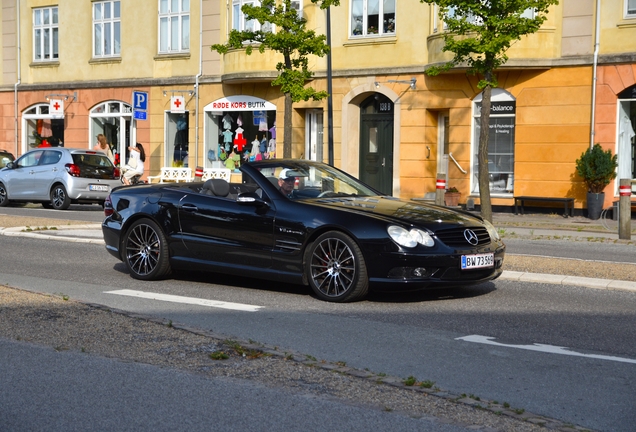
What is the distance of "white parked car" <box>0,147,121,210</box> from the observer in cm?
2611

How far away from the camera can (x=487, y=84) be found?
73.5ft

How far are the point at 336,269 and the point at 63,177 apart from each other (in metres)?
17.9

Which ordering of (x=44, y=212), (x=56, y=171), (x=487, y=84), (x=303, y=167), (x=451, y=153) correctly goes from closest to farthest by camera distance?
(x=303, y=167), (x=487, y=84), (x=44, y=212), (x=56, y=171), (x=451, y=153)

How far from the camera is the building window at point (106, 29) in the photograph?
1453 inches

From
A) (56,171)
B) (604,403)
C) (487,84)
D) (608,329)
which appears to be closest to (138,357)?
(604,403)

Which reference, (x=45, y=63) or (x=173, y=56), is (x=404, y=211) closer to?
(x=173, y=56)

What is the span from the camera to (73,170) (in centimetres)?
2609

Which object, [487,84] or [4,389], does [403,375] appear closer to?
[4,389]

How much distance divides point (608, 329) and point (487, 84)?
14.7 meters

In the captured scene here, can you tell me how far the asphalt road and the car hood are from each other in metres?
0.78

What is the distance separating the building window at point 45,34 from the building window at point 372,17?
47.1 ft

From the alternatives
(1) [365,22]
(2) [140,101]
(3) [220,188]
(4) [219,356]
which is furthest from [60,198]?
(4) [219,356]

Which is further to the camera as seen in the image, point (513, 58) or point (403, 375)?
point (513, 58)

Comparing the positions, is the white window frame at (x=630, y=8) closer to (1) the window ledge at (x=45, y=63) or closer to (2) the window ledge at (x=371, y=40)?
(2) the window ledge at (x=371, y=40)
